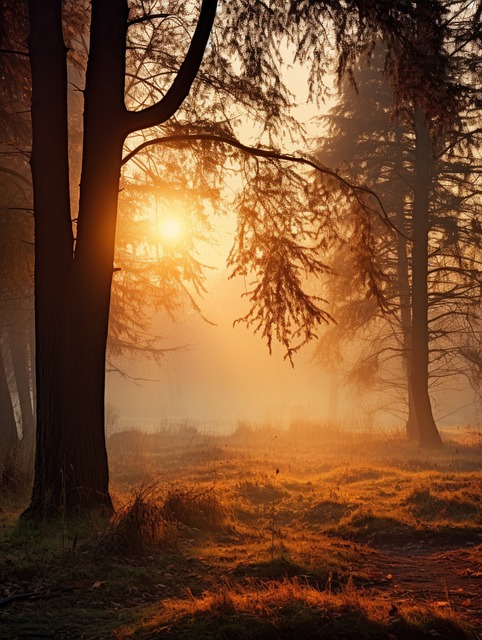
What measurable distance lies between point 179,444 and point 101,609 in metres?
17.4

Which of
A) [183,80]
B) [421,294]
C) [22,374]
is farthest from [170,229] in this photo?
[22,374]

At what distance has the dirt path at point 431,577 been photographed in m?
4.46

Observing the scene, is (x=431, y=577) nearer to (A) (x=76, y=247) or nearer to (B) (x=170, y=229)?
(A) (x=76, y=247)

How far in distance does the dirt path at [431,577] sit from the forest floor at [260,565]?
0.06 feet

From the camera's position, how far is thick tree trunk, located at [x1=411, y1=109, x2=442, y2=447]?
1725 centimetres

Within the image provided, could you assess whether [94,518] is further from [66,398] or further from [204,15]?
[204,15]

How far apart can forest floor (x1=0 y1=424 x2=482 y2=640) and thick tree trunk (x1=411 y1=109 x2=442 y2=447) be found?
7.42 m

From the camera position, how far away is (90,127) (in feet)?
22.5

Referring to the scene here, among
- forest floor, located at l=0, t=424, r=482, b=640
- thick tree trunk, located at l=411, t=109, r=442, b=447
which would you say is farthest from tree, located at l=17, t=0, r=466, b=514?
thick tree trunk, located at l=411, t=109, r=442, b=447

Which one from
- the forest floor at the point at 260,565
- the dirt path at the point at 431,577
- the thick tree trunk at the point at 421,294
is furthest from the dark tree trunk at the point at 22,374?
the dirt path at the point at 431,577

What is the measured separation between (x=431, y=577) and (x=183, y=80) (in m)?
5.16

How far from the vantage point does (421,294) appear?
1720 cm

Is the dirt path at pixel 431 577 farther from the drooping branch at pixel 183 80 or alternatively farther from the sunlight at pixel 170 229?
the sunlight at pixel 170 229

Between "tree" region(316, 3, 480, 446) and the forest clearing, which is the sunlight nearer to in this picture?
the forest clearing
